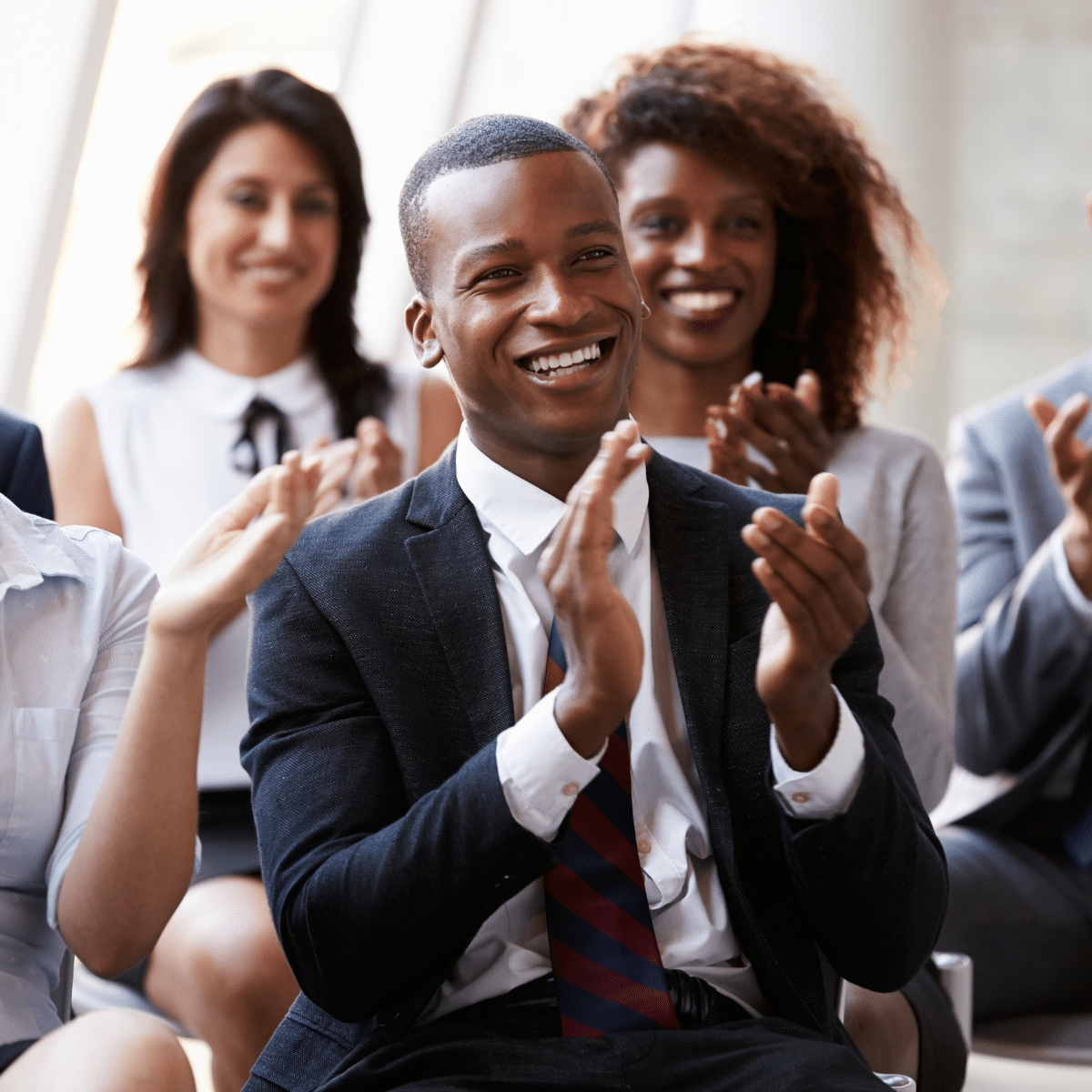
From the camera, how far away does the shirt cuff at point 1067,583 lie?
219 cm

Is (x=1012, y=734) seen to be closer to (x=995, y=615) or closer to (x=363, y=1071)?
(x=995, y=615)

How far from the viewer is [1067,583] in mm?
2197

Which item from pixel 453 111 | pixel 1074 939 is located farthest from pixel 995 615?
pixel 453 111

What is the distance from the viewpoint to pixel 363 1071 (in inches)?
50.0

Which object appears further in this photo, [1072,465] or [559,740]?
[1072,465]

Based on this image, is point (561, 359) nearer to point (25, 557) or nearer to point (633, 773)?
point (633, 773)

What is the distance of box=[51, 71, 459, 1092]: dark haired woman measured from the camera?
7.99 feet

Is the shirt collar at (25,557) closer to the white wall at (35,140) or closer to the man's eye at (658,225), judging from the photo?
the man's eye at (658,225)

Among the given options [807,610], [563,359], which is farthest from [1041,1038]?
[563,359]

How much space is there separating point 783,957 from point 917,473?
103 cm

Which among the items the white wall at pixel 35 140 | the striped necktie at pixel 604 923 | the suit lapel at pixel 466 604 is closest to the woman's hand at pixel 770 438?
the suit lapel at pixel 466 604

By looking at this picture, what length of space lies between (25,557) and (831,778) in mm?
834

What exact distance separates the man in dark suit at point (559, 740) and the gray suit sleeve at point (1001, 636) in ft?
2.99

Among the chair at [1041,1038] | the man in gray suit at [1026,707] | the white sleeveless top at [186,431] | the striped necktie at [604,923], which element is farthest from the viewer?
the white sleeveless top at [186,431]
